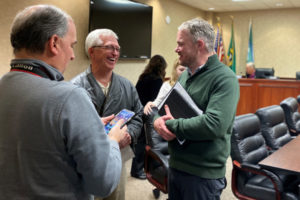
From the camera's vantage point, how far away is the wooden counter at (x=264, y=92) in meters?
5.88

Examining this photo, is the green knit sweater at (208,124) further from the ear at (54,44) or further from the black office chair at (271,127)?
the black office chair at (271,127)

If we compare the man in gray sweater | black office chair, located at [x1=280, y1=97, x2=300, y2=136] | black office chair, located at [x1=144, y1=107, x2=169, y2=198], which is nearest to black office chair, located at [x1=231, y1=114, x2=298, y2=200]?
black office chair, located at [x1=144, y1=107, x2=169, y2=198]

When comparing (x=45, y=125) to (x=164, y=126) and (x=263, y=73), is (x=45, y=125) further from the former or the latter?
(x=263, y=73)

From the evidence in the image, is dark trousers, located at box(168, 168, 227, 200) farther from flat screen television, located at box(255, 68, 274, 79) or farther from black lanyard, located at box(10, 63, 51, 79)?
flat screen television, located at box(255, 68, 274, 79)

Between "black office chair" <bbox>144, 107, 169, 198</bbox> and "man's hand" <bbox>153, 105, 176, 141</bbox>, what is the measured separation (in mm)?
850

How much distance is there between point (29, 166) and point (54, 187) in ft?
0.32

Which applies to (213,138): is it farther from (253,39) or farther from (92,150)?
(253,39)

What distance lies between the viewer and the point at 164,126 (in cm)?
158

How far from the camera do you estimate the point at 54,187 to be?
2.97 feet

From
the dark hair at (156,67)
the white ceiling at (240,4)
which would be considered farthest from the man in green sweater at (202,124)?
the white ceiling at (240,4)

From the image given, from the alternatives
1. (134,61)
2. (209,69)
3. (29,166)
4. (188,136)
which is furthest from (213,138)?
(134,61)

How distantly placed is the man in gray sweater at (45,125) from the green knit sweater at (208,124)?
2.01 ft

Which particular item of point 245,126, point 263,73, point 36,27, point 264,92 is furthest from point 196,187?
point 263,73

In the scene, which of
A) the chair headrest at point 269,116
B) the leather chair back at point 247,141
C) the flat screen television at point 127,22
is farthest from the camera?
the flat screen television at point 127,22
